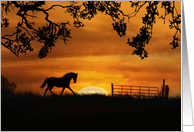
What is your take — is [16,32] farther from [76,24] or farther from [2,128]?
[2,128]

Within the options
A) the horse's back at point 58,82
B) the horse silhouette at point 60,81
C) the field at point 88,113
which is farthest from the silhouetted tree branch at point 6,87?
the horse's back at point 58,82

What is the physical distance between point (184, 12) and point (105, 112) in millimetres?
3825


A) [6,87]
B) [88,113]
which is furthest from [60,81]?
[88,113]

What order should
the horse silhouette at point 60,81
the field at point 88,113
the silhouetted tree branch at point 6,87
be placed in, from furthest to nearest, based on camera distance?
the horse silhouette at point 60,81
the silhouetted tree branch at point 6,87
the field at point 88,113

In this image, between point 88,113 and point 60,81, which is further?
point 60,81

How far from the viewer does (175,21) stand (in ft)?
27.7

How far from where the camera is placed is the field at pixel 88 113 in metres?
7.27

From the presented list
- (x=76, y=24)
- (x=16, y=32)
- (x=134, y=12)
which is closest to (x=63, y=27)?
(x=76, y=24)

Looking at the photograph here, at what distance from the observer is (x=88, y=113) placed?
315 inches

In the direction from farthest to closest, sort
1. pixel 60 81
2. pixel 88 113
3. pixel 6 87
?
pixel 60 81, pixel 6 87, pixel 88 113

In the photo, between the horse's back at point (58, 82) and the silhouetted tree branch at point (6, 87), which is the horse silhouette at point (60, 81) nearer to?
the horse's back at point (58, 82)

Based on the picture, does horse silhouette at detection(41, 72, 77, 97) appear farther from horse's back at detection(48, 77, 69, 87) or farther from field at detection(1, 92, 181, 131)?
field at detection(1, 92, 181, 131)

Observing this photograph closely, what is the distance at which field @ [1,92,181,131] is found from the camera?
7.27 metres

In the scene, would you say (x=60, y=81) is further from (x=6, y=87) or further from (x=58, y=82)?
(x=6, y=87)
